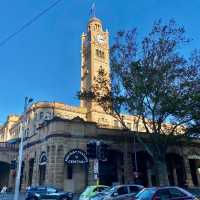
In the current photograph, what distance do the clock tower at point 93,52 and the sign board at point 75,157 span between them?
143 feet

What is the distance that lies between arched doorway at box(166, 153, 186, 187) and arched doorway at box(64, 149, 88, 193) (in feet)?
45.0

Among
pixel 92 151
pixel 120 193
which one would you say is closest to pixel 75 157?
pixel 120 193

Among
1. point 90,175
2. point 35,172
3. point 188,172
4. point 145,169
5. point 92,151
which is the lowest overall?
point 90,175

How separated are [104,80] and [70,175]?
38.2ft

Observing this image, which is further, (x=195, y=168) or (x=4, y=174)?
(x=4, y=174)

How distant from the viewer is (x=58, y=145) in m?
32.9

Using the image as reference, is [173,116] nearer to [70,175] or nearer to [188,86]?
[188,86]

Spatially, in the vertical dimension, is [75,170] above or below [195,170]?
below

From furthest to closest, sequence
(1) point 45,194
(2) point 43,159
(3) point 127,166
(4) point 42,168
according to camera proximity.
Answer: (3) point 127,166 → (4) point 42,168 → (2) point 43,159 → (1) point 45,194

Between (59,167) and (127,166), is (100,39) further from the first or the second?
(59,167)

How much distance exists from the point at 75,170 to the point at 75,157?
1586 millimetres

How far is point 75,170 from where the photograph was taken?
110ft

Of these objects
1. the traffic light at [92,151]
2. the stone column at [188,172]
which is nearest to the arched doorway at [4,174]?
the stone column at [188,172]

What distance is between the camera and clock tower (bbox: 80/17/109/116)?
84.2m
